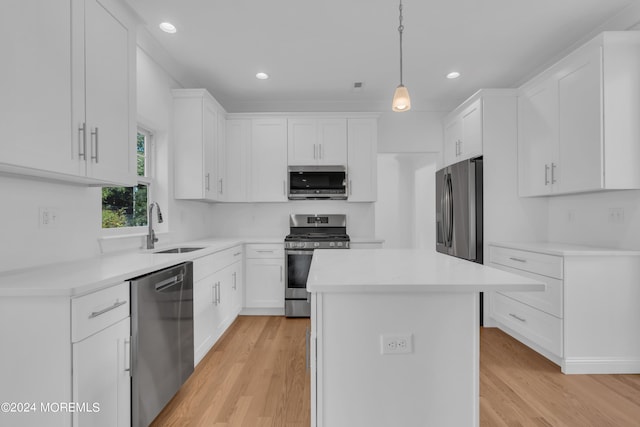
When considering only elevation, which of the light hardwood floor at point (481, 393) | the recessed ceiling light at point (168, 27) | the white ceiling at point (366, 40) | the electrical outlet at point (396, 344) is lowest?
the light hardwood floor at point (481, 393)

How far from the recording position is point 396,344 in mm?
1313

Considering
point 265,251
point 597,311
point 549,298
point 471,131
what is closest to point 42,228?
point 265,251

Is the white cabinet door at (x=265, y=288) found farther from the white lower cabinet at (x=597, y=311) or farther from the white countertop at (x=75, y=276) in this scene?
the white lower cabinet at (x=597, y=311)

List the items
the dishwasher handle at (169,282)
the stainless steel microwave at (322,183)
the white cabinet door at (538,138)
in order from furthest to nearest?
the stainless steel microwave at (322,183), the white cabinet door at (538,138), the dishwasher handle at (169,282)

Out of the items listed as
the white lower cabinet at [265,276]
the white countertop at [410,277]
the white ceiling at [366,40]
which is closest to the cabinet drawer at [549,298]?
the white countertop at [410,277]

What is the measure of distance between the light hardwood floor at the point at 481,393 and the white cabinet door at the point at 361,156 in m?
2.09

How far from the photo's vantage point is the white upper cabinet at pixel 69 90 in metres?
1.29

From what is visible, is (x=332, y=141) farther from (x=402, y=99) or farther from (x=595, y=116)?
(x=595, y=116)

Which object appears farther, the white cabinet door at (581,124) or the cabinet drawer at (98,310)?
the white cabinet door at (581,124)

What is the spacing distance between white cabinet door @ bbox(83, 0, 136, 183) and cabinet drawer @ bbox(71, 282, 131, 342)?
0.70 m

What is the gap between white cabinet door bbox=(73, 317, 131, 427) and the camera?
1.26 meters

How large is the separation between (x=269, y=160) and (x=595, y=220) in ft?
11.3

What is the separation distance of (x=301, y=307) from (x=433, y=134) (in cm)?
297

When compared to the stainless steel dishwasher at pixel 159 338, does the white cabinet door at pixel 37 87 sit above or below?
above
